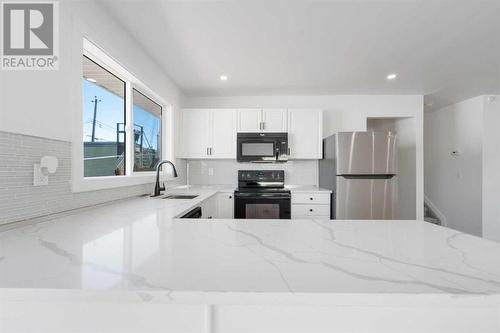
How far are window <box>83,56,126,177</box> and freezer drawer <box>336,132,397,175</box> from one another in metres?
2.48

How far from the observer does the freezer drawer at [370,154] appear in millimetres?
2584

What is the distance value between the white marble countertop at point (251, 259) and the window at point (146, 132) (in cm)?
140

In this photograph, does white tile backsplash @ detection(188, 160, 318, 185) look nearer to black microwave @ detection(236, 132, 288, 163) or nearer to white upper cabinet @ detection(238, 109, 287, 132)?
black microwave @ detection(236, 132, 288, 163)

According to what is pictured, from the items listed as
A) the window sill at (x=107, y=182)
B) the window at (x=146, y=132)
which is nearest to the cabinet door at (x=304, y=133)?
the window at (x=146, y=132)

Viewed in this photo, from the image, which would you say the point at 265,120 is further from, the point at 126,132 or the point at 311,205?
the point at 126,132

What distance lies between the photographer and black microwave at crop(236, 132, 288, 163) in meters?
3.02

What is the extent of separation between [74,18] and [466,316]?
2.18 meters

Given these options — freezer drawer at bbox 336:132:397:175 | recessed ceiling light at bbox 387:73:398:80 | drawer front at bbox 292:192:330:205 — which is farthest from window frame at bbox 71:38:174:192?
recessed ceiling light at bbox 387:73:398:80

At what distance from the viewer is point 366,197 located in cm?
260

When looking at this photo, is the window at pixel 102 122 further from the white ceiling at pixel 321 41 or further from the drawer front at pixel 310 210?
the drawer front at pixel 310 210

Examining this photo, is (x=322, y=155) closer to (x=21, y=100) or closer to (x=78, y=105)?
(x=78, y=105)

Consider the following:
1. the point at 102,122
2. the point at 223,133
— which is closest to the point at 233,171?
the point at 223,133

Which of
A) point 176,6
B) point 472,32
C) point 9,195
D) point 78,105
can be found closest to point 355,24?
point 472,32

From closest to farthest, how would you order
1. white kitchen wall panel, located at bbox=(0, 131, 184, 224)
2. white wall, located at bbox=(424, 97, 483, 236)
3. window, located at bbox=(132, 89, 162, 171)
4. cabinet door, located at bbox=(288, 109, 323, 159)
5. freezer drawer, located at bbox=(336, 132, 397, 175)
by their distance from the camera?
white kitchen wall panel, located at bbox=(0, 131, 184, 224), window, located at bbox=(132, 89, 162, 171), freezer drawer, located at bbox=(336, 132, 397, 175), cabinet door, located at bbox=(288, 109, 323, 159), white wall, located at bbox=(424, 97, 483, 236)
